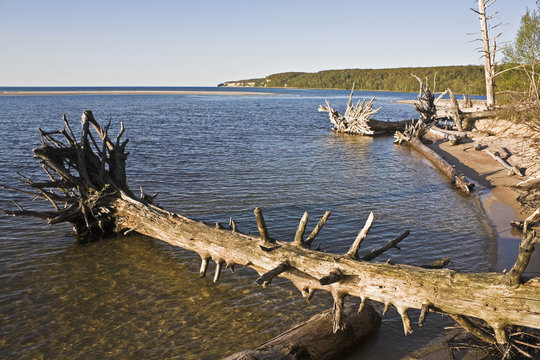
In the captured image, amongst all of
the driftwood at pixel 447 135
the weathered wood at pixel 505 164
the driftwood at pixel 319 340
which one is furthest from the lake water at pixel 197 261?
the driftwood at pixel 447 135

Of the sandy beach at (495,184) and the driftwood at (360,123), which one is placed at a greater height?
the driftwood at (360,123)

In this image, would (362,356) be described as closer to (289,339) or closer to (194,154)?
(289,339)

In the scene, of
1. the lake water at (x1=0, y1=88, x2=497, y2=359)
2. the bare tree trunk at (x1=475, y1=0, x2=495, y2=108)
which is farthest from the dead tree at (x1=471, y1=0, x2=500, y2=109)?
the lake water at (x1=0, y1=88, x2=497, y2=359)

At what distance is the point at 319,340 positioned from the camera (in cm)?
484

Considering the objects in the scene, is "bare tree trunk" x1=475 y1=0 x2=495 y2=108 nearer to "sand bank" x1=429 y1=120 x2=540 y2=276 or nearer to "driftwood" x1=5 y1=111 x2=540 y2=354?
"sand bank" x1=429 y1=120 x2=540 y2=276

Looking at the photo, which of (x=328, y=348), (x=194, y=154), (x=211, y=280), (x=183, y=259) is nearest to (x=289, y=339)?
(x=328, y=348)

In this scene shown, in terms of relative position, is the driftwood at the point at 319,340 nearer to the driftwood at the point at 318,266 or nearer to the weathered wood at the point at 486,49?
the driftwood at the point at 318,266

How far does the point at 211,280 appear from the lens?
7207 millimetres

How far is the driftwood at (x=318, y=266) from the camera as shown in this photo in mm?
3840

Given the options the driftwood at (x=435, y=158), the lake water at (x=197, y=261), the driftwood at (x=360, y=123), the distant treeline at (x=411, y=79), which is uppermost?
the distant treeline at (x=411, y=79)

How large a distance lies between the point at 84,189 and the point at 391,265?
6678mm

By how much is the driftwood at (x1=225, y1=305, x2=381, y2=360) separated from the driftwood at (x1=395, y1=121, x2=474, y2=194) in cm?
927

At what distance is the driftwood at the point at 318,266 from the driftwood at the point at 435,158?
9.19 meters

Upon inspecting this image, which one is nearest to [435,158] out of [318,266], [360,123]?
[360,123]
